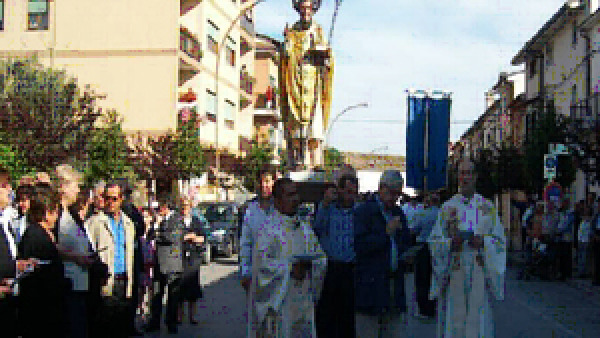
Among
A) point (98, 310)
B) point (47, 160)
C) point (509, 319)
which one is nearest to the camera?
point (98, 310)

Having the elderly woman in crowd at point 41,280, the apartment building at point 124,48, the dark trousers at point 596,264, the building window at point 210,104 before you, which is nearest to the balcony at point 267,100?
the building window at point 210,104

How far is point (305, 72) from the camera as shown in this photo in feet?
39.3

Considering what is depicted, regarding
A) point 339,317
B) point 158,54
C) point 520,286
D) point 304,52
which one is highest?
point 158,54

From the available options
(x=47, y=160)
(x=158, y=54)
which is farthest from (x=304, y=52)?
(x=158, y=54)

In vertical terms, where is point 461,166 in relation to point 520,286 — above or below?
above

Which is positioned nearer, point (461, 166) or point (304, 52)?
point (461, 166)

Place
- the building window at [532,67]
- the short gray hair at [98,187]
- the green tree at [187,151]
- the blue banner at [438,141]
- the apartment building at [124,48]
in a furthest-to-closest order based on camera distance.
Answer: the building window at [532,67] < the apartment building at [124,48] < the green tree at [187,151] < the blue banner at [438,141] < the short gray hair at [98,187]

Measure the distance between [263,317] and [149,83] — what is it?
34119mm

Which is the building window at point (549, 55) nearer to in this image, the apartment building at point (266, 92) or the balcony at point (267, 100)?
the apartment building at point (266, 92)

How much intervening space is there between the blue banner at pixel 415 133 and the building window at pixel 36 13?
29.3 meters

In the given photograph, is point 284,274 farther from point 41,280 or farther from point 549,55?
point 549,55

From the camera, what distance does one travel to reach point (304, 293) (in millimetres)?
6793

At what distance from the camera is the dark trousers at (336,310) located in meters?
8.48

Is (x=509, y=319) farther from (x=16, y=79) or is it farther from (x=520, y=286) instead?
(x=16, y=79)
